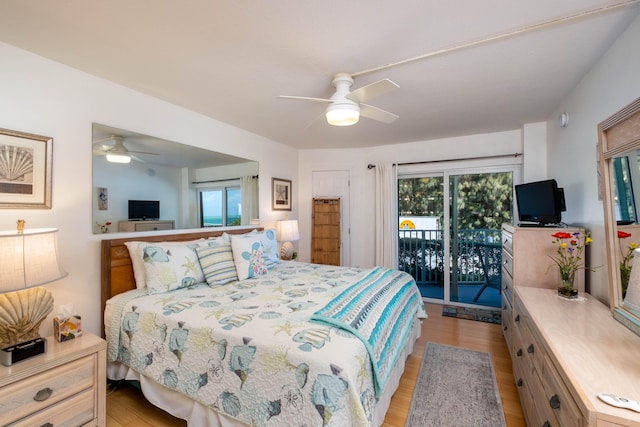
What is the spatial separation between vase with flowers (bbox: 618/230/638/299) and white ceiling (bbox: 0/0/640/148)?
120 centimetres

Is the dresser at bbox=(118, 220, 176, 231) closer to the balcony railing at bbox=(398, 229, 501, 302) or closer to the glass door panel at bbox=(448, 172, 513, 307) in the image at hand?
the balcony railing at bbox=(398, 229, 501, 302)

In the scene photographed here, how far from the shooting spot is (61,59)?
78.0 inches

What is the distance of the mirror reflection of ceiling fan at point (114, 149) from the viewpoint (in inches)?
89.4

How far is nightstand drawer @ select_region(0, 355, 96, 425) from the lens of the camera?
141 cm

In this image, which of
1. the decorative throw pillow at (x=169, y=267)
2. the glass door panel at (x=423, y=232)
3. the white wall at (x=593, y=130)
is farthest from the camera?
the glass door panel at (x=423, y=232)

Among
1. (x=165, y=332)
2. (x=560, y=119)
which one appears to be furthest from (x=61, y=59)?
(x=560, y=119)

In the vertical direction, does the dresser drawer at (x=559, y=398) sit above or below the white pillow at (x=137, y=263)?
below

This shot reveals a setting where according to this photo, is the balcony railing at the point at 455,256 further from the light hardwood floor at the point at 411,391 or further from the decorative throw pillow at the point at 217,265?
the decorative throw pillow at the point at 217,265

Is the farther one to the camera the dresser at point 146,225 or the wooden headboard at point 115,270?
the dresser at point 146,225

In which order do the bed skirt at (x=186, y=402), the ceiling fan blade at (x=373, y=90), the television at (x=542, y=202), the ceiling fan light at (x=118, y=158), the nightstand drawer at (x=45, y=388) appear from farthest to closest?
the television at (x=542, y=202)
the ceiling fan light at (x=118, y=158)
the ceiling fan blade at (x=373, y=90)
the bed skirt at (x=186, y=402)
the nightstand drawer at (x=45, y=388)

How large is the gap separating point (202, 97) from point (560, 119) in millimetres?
3458

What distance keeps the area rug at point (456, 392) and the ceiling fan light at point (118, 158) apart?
2952 mm

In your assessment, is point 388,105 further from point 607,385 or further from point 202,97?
point 607,385

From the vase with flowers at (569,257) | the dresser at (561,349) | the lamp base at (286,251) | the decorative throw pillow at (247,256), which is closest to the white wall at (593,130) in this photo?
the vase with flowers at (569,257)
